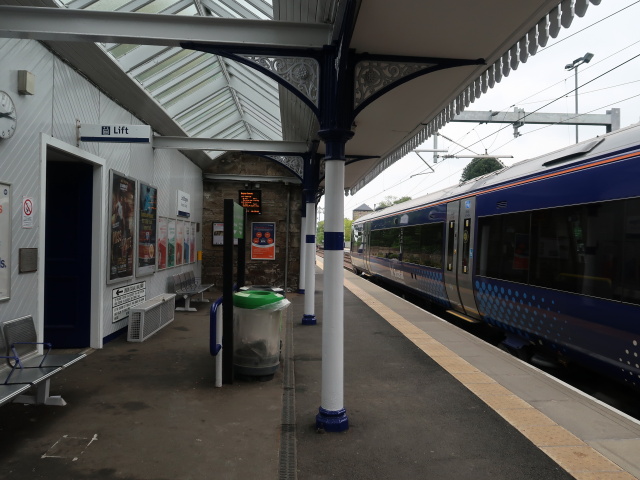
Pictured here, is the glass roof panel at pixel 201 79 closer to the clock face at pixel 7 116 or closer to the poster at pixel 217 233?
the clock face at pixel 7 116

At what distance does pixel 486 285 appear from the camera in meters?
7.48

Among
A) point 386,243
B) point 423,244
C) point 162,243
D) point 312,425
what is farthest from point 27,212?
point 386,243

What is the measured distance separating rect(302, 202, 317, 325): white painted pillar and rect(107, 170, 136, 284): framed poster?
3163mm

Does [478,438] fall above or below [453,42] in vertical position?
below

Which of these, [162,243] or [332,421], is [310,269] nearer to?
[162,243]

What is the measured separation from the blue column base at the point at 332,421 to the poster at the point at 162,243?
20.8 feet

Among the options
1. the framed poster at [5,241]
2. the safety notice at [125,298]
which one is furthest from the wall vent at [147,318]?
the framed poster at [5,241]

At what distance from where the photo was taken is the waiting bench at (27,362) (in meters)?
4.16

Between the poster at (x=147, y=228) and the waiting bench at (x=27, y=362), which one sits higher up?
the poster at (x=147, y=228)

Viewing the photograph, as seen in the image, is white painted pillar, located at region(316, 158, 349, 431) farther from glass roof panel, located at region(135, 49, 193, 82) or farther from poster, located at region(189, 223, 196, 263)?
poster, located at region(189, 223, 196, 263)

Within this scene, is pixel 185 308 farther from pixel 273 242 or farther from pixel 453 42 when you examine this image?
pixel 453 42

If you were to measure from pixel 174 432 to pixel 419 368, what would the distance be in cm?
325

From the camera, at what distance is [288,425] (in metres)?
4.36

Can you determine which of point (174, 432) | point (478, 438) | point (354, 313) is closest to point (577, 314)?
point (478, 438)
